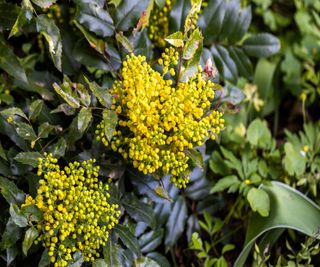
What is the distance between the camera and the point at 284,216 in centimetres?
149

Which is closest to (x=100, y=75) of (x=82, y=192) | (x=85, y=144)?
(x=85, y=144)

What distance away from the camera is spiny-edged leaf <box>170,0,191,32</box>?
1522 mm

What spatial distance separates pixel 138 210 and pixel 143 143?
29cm

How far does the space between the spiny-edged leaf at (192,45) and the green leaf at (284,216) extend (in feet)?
1.80

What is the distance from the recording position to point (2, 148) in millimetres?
1346

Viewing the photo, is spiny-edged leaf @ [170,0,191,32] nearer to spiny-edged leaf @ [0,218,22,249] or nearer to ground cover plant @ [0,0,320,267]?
ground cover plant @ [0,0,320,267]

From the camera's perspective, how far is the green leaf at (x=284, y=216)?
4.85ft

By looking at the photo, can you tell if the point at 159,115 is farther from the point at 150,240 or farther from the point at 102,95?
the point at 150,240

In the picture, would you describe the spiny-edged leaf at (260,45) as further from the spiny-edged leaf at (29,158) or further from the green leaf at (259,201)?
the spiny-edged leaf at (29,158)

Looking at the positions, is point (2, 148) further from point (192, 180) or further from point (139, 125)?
point (192, 180)

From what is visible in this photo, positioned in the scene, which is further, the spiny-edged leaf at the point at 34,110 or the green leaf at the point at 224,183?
the green leaf at the point at 224,183

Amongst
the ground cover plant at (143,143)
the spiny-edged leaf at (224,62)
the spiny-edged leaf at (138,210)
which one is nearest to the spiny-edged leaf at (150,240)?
the ground cover plant at (143,143)

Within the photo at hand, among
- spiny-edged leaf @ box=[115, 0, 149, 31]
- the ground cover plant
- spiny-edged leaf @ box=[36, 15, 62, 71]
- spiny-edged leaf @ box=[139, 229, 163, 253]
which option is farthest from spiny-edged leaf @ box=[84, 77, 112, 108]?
spiny-edged leaf @ box=[139, 229, 163, 253]

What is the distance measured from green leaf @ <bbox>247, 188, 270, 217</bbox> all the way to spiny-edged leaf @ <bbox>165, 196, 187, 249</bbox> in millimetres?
220
